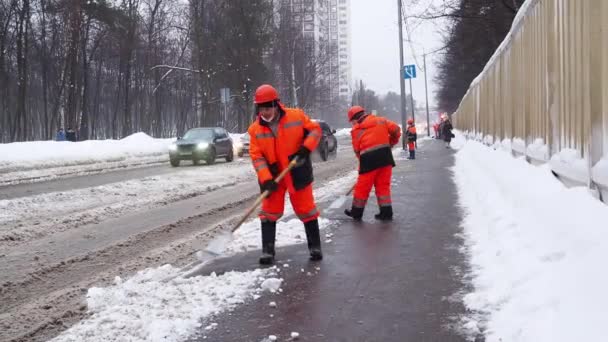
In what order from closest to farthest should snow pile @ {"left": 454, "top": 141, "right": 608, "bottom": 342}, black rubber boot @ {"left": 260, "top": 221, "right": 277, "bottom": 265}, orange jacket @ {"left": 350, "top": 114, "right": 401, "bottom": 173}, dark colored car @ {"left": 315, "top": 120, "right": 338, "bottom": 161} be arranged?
snow pile @ {"left": 454, "top": 141, "right": 608, "bottom": 342} < black rubber boot @ {"left": 260, "top": 221, "right": 277, "bottom": 265} < orange jacket @ {"left": 350, "top": 114, "right": 401, "bottom": 173} < dark colored car @ {"left": 315, "top": 120, "right": 338, "bottom": 161}

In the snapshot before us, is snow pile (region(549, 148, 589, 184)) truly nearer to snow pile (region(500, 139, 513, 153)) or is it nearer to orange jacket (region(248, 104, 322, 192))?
orange jacket (region(248, 104, 322, 192))

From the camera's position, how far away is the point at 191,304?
14.5ft

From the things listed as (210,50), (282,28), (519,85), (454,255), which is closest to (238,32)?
(210,50)

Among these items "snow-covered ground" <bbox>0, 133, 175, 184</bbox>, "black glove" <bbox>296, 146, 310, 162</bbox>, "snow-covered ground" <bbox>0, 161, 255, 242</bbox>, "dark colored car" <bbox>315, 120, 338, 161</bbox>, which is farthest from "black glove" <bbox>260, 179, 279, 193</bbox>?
"dark colored car" <bbox>315, 120, 338, 161</bbox>

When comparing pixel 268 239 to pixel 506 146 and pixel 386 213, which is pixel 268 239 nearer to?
pixel 386 213

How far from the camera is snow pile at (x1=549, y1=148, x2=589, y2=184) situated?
465 cm

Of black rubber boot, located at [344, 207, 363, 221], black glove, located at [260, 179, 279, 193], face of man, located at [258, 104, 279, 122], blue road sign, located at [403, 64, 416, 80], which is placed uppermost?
blue road sign, located at [403, 64, 416, 80]

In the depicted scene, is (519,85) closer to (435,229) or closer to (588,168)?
(435,229)

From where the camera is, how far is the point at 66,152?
24562 millimetres

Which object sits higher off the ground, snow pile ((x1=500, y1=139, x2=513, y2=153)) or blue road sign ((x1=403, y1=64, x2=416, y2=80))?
blue road sign ((x1=403, y1=64, x2=416, y2=80))

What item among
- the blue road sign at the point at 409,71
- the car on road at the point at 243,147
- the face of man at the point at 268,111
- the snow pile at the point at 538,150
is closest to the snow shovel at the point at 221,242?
the face of man at the point at 268,111

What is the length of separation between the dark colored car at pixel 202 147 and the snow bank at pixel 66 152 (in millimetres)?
4385

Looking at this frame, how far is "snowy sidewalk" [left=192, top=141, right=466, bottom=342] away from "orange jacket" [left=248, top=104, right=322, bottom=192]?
0.88 metres

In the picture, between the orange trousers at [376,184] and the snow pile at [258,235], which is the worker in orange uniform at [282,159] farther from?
the orange trousers at [376,184]
